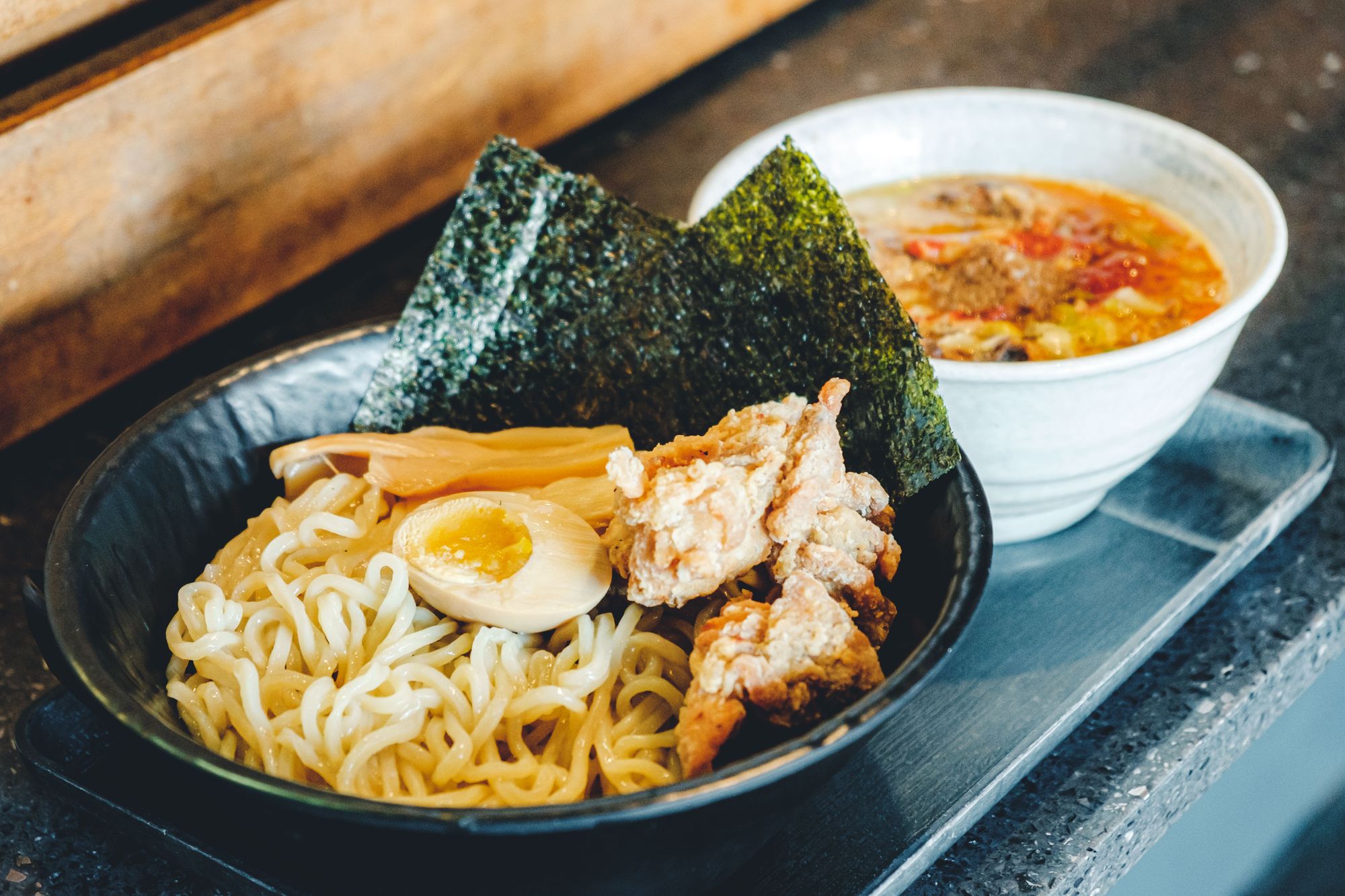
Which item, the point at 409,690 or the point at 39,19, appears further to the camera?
the point at 39,19

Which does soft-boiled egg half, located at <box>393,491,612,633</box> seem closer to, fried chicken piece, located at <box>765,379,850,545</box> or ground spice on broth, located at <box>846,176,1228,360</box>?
fried chicken piece, located at <box>765,379,850,545</box>

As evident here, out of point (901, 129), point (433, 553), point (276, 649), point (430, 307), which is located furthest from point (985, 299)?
point (276, 649)

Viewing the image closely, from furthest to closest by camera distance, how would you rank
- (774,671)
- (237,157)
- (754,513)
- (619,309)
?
1. (237,157)
2. (619,309)
3. (754,513)
4. (774,671)

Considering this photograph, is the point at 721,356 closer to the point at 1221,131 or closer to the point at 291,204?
the point at 291,204

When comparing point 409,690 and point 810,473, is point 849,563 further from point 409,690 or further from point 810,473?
point 409,690

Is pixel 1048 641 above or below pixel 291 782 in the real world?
below

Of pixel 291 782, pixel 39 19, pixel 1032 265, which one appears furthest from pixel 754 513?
pixel 39 19
